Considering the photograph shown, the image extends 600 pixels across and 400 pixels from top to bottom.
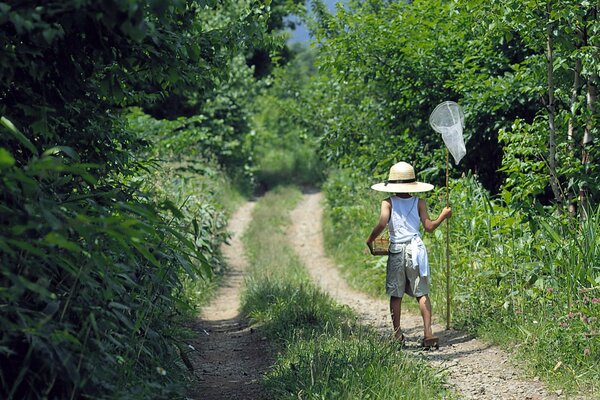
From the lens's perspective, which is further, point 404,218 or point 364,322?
point 364,322

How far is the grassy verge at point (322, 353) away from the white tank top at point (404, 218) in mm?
→ 984

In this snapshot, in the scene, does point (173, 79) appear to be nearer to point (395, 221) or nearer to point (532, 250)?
point (395, 221)

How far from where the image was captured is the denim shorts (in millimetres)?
7703

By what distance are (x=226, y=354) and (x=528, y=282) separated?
3.14m

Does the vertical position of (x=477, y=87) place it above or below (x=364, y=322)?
above

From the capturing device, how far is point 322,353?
6461 millimetres

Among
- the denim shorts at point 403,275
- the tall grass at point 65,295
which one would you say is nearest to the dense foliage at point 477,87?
the denim shorts at point 403,275

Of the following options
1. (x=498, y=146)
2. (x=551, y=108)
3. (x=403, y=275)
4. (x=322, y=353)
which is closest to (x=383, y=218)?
(x=403, y=275)

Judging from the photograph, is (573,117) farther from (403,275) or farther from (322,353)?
(322,353)

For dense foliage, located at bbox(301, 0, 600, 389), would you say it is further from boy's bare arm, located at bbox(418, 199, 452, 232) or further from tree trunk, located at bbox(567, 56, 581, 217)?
boy's bare arm, located at bbox(418, 199, 452, 232)

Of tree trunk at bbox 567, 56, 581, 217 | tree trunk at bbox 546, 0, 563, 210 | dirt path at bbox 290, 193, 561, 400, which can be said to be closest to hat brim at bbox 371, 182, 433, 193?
tree trunk at bbox 546, 0, 563, 210

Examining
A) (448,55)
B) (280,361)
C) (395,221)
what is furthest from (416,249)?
(448,55)

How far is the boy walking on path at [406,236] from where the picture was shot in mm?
7648

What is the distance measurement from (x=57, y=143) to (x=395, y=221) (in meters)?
3.34
